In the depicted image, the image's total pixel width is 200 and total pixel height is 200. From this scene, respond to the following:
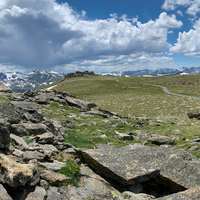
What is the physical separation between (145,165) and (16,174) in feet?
23.9

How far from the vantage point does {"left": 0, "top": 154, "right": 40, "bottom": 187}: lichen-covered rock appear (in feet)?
20.5

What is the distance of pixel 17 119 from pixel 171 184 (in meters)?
14.3

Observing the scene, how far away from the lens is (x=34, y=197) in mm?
6418

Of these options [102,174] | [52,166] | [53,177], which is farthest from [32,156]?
[102,174]

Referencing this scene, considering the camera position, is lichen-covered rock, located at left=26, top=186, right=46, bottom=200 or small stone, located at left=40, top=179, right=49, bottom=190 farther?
small stone, located at left=40, top=179, right=49, bottom=190

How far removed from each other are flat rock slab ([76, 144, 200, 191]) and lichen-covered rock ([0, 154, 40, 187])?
397 centimetres

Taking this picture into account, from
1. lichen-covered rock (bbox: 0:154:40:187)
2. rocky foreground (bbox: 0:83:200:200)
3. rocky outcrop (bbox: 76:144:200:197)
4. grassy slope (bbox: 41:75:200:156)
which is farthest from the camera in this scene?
grassy slope (bbox: 41:75:200:156)

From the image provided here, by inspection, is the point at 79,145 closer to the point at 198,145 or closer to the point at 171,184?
the point at 171,184

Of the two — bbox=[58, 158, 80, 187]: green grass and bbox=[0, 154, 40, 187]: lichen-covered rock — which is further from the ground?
bbox=[0, 154, 40, 187]: lichen-covered rock

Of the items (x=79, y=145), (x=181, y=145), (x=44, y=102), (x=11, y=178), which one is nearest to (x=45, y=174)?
(x=11, y=178)

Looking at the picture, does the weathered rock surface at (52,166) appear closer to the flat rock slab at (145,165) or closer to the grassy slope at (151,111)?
the flat rock slab at (145,165)

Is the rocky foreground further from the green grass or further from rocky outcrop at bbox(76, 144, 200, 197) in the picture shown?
the green grass

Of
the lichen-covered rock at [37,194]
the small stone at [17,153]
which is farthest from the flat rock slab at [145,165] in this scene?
the small stone at [17,153]

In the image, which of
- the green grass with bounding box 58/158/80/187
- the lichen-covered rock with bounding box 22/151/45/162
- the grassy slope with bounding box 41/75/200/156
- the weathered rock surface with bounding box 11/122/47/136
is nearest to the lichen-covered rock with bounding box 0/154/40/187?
the lichen-covered rock with bounding box 22/151/45/162
